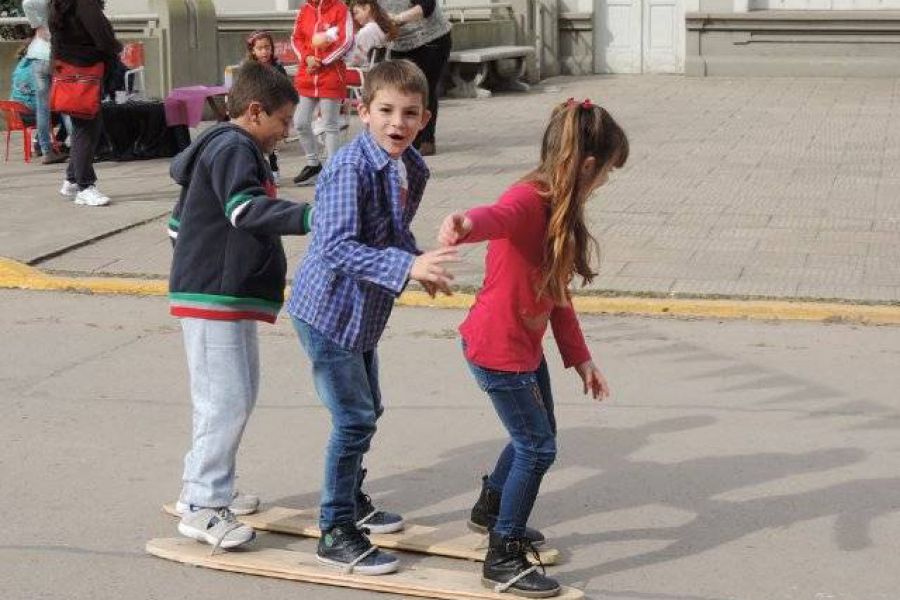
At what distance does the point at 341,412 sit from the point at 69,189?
23.7 ft

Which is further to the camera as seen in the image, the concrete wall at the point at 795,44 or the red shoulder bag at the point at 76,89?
the concrete wall at the point at 795,44

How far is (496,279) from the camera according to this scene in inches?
187

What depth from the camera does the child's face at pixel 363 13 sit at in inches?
503

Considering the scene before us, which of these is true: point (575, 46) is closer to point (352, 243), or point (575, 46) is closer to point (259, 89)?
point (259, 89)

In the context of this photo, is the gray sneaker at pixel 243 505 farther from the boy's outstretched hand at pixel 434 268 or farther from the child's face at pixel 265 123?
the boy's outstretched hand at pixel 434 268

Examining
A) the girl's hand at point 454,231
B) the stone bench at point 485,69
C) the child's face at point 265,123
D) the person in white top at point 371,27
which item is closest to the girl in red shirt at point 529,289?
the girl's hand at point 454,231

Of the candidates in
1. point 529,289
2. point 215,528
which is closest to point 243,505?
point 215,528

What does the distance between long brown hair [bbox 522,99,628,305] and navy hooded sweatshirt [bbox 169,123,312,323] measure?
0.85 metres

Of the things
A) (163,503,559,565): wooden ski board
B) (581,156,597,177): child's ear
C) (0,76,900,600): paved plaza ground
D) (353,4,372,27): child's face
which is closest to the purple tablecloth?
(353,4,372,27): child's face

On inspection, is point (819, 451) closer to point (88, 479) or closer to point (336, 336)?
point (336, 336)

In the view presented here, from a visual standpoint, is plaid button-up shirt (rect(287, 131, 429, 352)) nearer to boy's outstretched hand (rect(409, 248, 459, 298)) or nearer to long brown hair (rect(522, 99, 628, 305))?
boy's outstretched hand (rect(409, 248, 459, 298))

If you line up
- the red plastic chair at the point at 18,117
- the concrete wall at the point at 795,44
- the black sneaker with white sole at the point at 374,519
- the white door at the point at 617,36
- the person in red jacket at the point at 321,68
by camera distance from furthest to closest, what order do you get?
the white door at the point at 617,36 < the concrete wall at the point at 795,44 < the red plastic chair at the point at 18,117 < the person in red jacket at the point at 321,68 < the black sneaker with white sole at the point at 374,519

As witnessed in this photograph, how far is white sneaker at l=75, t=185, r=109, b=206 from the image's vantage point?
1130 cm

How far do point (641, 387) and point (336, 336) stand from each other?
8.49ft
